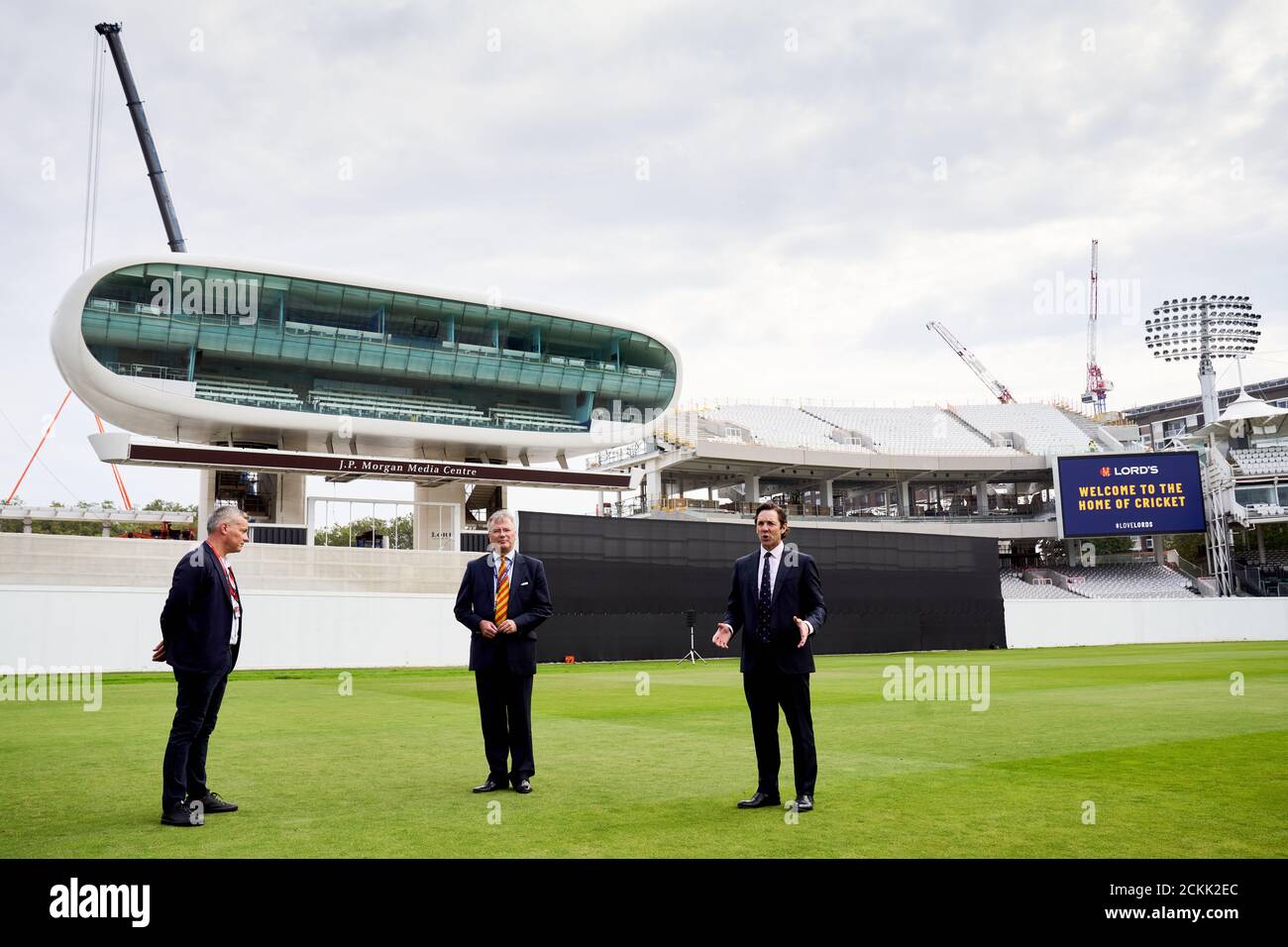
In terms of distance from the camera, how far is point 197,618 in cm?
668

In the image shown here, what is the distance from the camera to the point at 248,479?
55875 millimetres

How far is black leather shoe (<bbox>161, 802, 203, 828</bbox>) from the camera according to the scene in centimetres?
597

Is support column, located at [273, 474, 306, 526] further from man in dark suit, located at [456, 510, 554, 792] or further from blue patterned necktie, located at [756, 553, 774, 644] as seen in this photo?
blue patterned necktie, located at [756, 553, 774, 644]

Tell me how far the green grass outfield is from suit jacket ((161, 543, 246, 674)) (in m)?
1.02

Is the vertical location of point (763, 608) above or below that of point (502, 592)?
below

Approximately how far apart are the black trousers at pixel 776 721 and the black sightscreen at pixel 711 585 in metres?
25.8

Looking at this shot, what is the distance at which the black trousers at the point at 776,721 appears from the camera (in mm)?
6441

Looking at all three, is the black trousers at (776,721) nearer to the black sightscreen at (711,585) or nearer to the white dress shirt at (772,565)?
the white dress shirt at (772,565)

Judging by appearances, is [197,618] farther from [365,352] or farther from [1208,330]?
[1208,330]

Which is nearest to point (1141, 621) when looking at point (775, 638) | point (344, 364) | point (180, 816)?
point (344, 364)

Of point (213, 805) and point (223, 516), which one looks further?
point (223, 516)

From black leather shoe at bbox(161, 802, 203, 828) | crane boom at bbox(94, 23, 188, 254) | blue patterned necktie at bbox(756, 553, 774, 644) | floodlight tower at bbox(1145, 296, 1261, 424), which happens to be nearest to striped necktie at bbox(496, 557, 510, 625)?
blue patterned necktie at bbox(756, 553, 774, 644)

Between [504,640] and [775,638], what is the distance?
212cm

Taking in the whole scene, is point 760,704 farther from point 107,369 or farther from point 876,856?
point 107,369
